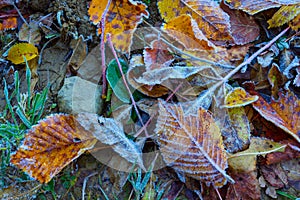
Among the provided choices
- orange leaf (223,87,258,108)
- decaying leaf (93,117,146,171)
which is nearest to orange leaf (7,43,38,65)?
decaying leaf (93,117,146,171)

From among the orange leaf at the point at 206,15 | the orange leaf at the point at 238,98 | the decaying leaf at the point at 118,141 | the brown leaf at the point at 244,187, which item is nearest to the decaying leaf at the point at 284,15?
the orange leaf at the point at 206,15

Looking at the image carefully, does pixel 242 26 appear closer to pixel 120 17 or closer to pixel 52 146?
pixel 120 17

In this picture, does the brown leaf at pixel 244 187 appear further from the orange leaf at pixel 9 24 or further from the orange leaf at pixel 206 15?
the orange leaf at pixel 9 24

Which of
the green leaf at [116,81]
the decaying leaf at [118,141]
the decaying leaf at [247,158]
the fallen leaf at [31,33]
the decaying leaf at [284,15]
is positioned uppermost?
the fallen leaf at [31,33]

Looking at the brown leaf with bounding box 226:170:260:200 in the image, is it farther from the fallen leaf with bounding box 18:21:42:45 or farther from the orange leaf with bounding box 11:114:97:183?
the fallen leaf with bounding box 18:21:42:45

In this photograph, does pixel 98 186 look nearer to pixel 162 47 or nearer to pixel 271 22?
pixel 162 47

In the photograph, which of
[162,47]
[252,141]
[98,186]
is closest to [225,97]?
[252,141]
